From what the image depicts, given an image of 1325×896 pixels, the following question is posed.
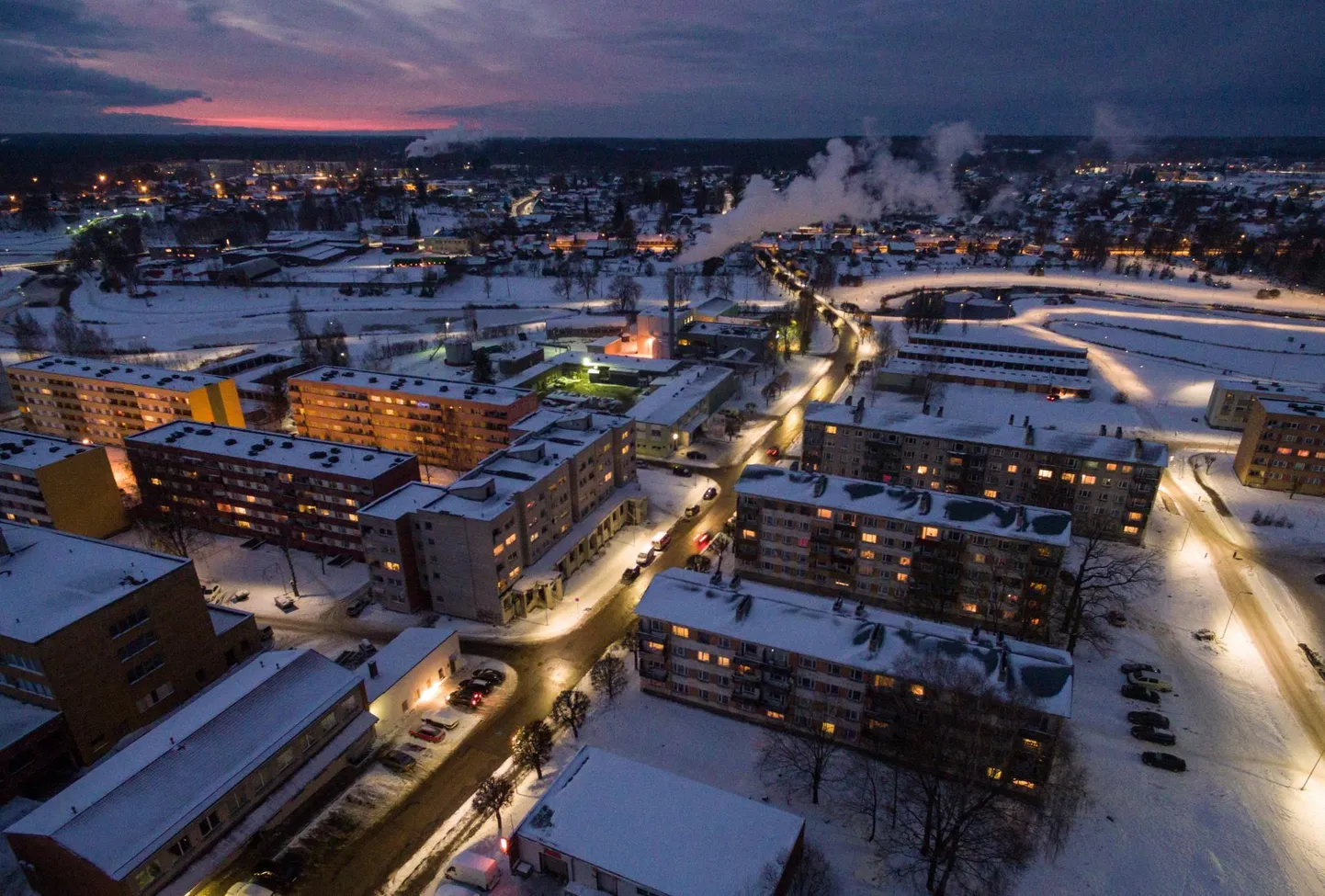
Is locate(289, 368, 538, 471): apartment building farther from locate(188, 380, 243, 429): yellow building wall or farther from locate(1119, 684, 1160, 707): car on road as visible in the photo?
locate(1119, 684, 1160, 707): car on road

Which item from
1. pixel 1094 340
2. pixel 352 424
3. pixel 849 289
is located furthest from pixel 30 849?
pixel 849 289

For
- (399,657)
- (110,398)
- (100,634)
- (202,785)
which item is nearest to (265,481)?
(100,634)

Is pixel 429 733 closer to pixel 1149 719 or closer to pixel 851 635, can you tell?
pixel 851 635

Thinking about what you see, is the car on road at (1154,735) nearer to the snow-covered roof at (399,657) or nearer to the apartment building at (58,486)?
the snow-covered roof at (399,657)

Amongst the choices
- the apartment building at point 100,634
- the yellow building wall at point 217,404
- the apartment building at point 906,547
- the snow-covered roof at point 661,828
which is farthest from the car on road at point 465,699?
the yellow building wall at point 217,404

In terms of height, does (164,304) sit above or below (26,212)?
below

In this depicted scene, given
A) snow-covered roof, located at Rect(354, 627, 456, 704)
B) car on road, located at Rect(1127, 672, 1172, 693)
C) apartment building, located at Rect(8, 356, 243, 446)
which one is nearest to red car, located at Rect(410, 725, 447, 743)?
snow-covered roof, located at Rect(354, 627, 456, 704)

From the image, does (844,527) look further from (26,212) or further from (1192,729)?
(26,212)
